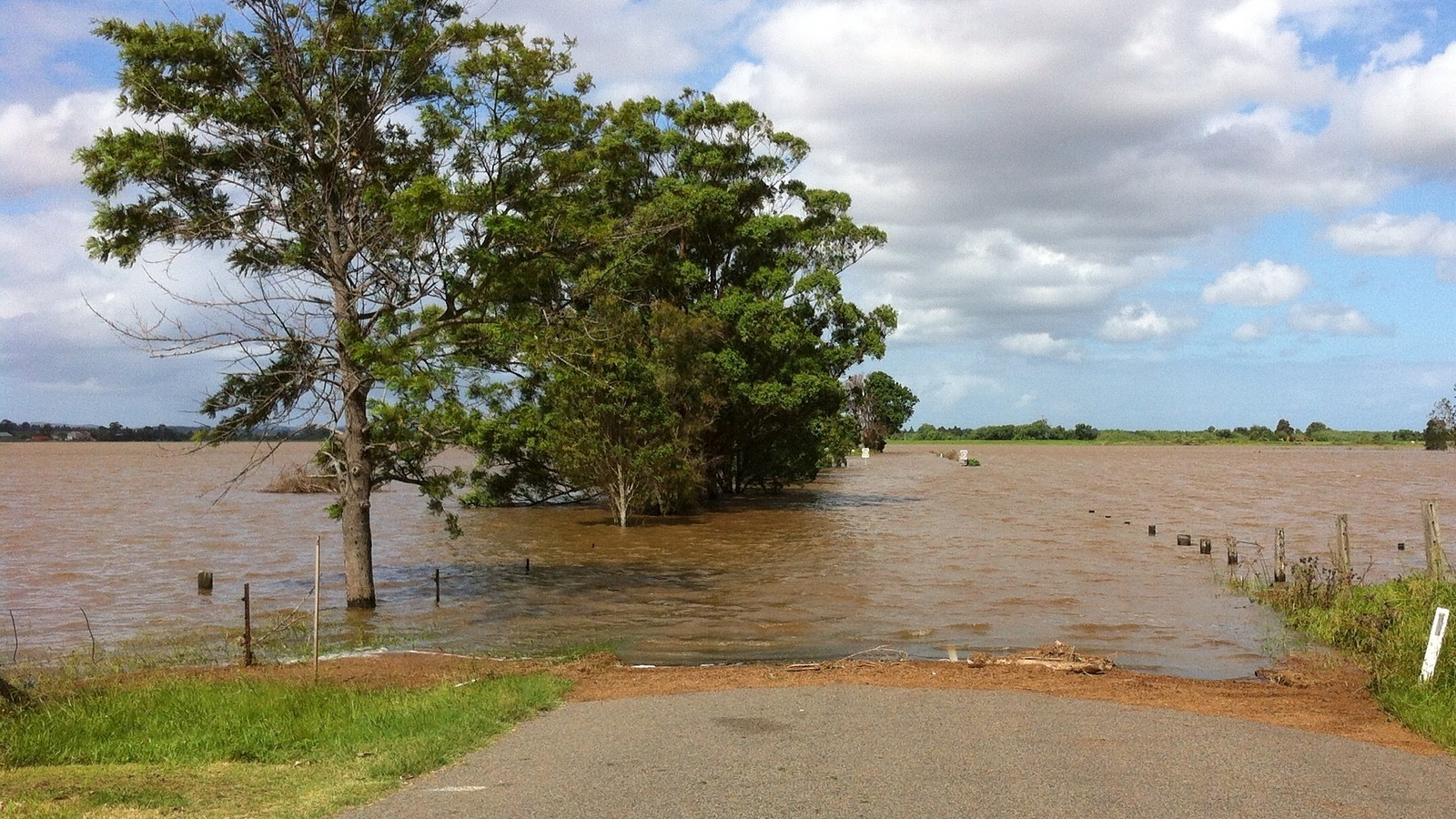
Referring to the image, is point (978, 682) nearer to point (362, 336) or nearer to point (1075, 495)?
point (362, 336)

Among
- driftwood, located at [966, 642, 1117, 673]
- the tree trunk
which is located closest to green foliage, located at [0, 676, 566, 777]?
driftwood, located at [966, 642, 1117, 673]

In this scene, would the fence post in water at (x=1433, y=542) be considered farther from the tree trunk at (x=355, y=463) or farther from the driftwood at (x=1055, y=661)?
the tree trunk at (x=355, y=463)

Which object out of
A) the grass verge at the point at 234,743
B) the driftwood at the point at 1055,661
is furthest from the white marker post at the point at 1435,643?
the grass verge at the point at 234,743

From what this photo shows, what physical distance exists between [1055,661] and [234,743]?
884cm

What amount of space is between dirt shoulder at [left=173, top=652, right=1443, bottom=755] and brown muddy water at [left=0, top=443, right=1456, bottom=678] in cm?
156

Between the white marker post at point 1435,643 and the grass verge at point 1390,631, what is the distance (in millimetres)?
95

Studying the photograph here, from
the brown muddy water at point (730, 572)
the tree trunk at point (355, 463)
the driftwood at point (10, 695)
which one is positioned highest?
the tree trunk at point (355, 463)

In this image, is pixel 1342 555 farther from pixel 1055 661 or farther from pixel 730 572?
pixel 730 572

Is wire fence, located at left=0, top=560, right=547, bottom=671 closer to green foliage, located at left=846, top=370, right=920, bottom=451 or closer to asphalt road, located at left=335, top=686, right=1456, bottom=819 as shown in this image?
asphalt road, located at left=335, top=686, right=1456, bottom=819

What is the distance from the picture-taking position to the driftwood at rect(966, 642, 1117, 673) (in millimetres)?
12953

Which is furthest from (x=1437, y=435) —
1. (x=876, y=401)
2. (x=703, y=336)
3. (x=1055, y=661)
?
(x=1055, y=661)

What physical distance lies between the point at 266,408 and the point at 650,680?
8933mm

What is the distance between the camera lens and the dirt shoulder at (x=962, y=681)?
35.3 feet

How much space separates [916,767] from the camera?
316 inches
